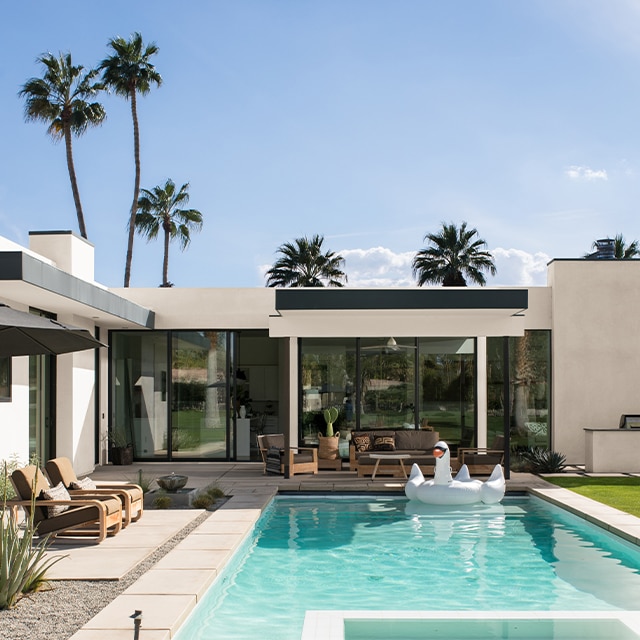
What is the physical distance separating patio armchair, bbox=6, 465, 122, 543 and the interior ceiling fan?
7.88 m

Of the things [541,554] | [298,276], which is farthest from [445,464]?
[298,276]

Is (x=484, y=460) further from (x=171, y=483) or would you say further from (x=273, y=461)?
(x=171, y=483)

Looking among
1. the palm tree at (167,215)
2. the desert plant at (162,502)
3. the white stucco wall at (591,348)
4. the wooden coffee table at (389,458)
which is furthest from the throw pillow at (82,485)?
the palm tree at (167,215)

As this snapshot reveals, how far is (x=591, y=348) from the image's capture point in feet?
52.7

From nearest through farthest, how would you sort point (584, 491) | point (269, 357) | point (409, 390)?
point (584, 491)
point (409, 390)
point (269, 357)

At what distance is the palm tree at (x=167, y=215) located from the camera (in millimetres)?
35219

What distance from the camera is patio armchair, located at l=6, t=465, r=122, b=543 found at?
8266mm

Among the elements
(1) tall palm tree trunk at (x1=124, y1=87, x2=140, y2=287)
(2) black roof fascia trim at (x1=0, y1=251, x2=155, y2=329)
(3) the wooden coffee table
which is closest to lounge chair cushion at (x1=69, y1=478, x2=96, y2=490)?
(2) black roof fascia trim at (x1=0, y1=251, x2=155, y2=329)

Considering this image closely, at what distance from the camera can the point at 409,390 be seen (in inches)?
619

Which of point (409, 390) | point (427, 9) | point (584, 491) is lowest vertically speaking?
point (584, 491)

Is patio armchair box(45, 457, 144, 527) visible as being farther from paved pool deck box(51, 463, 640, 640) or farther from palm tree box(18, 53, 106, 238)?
palm tree box(18, 53, 106, 238)

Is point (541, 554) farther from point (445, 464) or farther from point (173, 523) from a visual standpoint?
point (173, 523)

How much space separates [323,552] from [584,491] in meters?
5.37

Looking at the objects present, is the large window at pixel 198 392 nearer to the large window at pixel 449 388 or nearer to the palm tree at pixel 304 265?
the large window at pixel 449 388
